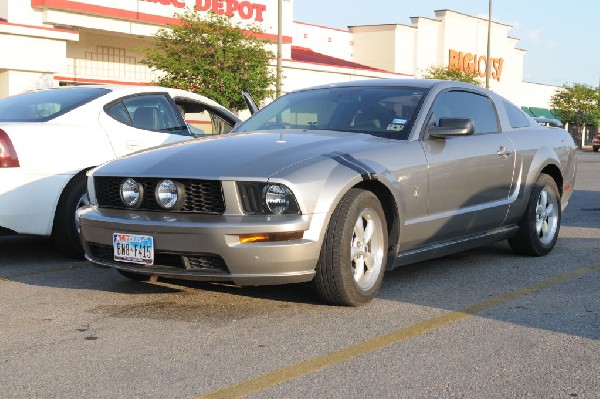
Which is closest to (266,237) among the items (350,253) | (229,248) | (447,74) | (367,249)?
(229,248)

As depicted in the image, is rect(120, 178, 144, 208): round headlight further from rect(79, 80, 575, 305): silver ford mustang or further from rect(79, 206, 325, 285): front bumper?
rect(79, 206, 325, 285): front bumper

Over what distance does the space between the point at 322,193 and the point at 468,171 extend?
71.4 inches

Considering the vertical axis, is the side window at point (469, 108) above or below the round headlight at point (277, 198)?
above

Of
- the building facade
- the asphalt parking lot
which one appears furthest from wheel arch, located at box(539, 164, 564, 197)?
the building facade

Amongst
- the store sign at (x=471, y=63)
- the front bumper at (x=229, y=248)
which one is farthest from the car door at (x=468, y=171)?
the store sign at (x=471, y=63)

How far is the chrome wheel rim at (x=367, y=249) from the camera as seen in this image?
5707mm

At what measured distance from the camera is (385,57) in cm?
5166

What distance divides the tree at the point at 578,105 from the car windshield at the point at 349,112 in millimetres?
64359

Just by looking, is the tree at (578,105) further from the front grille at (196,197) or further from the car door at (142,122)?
the front grille at (196,197)

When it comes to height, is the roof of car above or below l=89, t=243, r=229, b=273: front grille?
above

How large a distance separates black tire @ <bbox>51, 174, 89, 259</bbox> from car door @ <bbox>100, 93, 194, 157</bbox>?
0.51 m

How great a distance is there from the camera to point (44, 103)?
7914mm

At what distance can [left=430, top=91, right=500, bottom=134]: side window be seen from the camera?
691cm

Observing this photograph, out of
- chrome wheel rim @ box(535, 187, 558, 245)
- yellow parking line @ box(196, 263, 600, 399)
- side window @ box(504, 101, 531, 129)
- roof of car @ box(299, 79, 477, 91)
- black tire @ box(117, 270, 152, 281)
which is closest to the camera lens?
yellow parking line @ box(196, 263, 600, 399)
